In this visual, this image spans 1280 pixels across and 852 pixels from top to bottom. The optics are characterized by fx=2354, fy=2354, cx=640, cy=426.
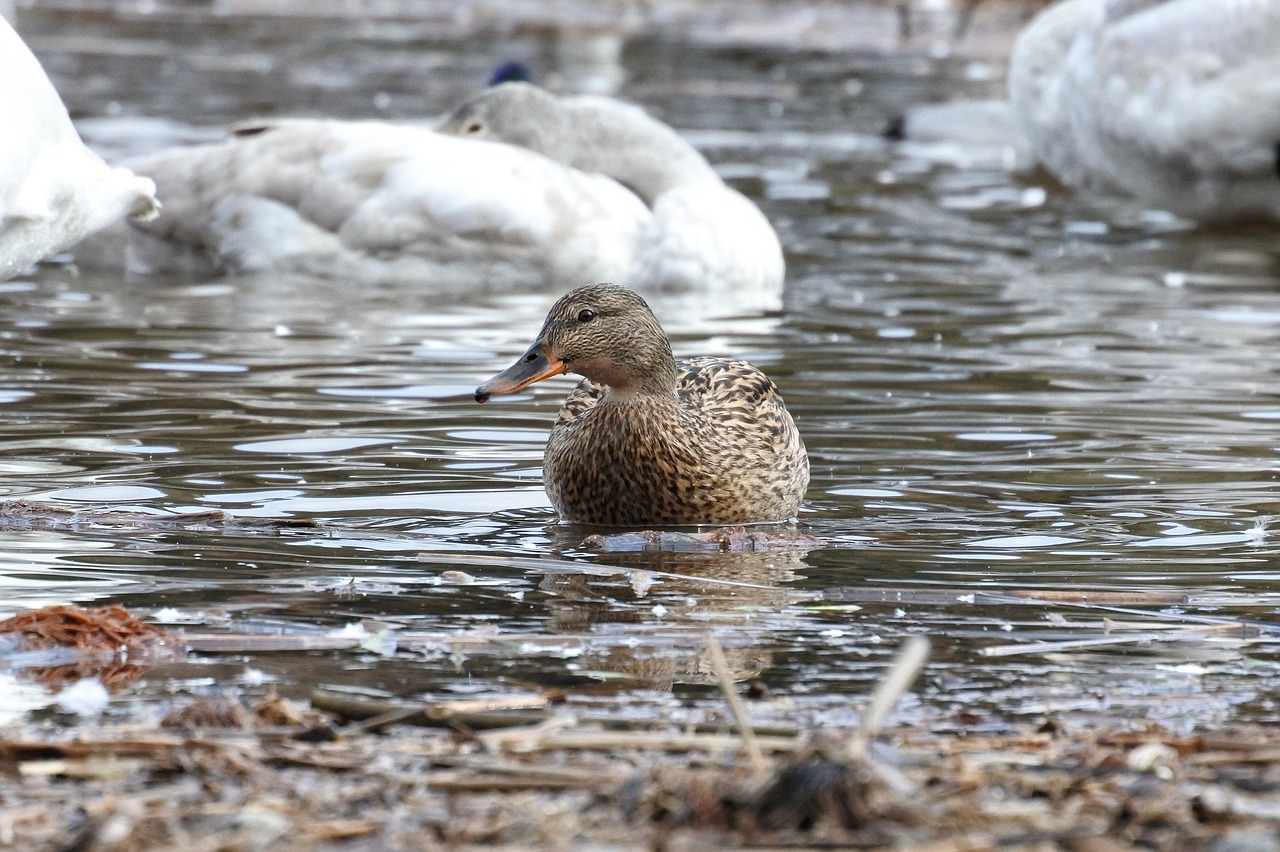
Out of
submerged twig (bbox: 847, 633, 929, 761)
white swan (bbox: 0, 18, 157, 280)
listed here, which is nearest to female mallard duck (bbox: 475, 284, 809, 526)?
white swan (bbox: 0, 18, 157, 280)

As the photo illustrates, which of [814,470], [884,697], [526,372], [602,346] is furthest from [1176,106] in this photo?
[884,697]

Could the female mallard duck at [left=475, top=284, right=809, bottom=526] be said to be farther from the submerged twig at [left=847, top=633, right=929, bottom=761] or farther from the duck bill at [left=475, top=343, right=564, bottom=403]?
the submerged twig at [left=847, top=633, right=929, bottom=761]

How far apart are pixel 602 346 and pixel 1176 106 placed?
Result: 7888mm

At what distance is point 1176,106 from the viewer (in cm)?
1405

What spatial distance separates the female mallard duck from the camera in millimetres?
7012

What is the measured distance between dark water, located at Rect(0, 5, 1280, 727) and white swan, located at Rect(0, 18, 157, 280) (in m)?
0.74

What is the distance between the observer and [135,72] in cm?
2308

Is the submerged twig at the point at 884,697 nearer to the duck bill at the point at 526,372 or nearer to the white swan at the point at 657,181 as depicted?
the duck bill at the point at 526,372

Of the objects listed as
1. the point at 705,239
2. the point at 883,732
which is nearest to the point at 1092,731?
the point at 883,732

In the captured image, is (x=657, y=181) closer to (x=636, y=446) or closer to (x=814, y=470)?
(x=814, y=470)

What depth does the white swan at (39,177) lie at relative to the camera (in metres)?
6.66

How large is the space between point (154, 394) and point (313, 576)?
123 inches

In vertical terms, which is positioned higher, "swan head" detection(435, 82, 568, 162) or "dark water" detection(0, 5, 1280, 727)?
"swan head" detection(435, 82, 568, 162)

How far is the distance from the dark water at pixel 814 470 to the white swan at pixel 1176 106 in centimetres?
32
